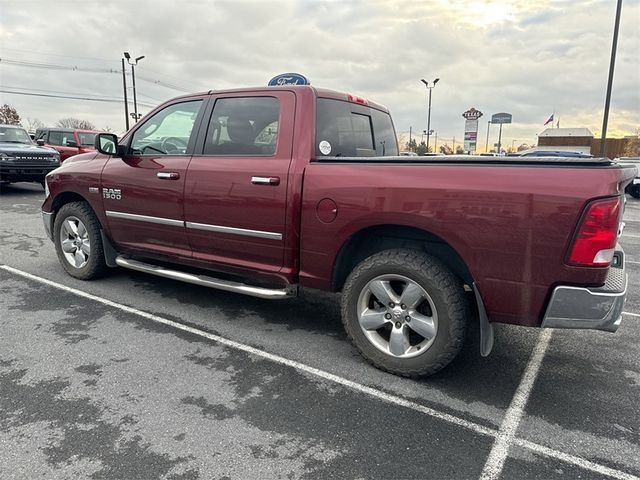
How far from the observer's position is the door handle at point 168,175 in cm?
389

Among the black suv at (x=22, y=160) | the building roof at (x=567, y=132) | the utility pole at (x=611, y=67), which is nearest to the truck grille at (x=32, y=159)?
the black suv at (x=22, y=160)

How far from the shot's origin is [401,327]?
3.04 metres

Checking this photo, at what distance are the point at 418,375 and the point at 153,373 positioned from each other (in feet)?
5.80

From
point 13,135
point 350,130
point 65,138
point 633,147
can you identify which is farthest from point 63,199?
point 633,147

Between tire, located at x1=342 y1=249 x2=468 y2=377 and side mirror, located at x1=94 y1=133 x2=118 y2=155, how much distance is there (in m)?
2.66

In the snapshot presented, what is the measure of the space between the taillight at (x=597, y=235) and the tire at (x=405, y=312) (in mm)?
725

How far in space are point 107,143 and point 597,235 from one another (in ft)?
13.3

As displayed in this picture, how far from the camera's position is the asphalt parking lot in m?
2.23

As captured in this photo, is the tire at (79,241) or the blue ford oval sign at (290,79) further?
the blue ford oval sign at (290,79)

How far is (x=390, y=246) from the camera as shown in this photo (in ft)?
10.7

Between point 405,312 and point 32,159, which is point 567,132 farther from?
point 405,312

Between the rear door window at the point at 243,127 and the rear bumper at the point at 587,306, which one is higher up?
the rear door window at the point at 243,127

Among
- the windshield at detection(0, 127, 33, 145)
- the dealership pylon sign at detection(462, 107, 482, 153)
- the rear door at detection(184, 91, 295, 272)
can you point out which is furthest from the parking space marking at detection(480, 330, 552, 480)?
the dealership pylon sign at detection(462, 107, 482, 153)

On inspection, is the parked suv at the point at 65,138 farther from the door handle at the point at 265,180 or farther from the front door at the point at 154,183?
the door handle at the point at 265,180
